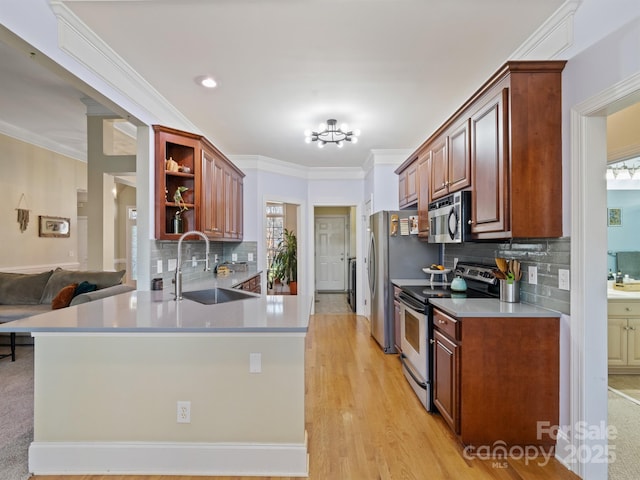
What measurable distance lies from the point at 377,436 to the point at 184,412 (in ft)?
4.11

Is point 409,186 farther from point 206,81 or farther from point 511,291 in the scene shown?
point 206,81

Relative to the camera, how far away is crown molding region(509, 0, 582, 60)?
1815 mm

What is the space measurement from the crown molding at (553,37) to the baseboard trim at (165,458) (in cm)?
277

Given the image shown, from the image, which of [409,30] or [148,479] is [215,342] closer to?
[148,479]

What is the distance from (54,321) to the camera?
1.72 metres

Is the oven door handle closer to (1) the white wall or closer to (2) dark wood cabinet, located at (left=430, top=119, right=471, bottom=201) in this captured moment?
(1) the white wall

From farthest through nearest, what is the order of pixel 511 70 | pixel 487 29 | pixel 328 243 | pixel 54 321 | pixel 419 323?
pixel 328 243, pixel 419 323, pixel 487 29, pixel 511 70, pixel 54 321

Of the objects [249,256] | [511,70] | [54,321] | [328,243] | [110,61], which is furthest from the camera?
[328,243]

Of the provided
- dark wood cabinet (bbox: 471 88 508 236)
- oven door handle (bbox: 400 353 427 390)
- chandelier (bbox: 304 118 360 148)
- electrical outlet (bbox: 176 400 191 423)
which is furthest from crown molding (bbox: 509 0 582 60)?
electrical outlet (bbox: 176 400 191 423)

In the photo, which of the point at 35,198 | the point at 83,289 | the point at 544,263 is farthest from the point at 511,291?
the point at 35,198

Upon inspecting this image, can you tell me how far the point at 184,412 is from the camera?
181cm

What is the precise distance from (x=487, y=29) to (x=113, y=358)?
3.01 meters

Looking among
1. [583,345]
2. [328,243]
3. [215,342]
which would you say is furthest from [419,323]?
[328,243]

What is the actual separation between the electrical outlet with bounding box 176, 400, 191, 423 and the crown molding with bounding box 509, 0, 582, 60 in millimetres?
3010
